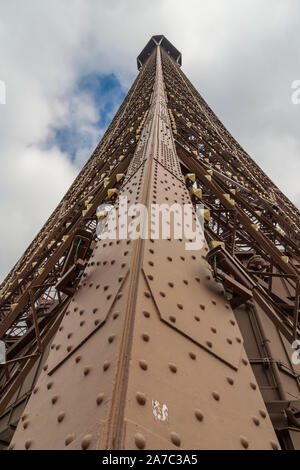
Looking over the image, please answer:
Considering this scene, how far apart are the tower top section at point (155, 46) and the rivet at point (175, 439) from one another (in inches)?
2038

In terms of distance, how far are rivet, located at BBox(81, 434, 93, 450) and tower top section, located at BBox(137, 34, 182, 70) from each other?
5180 centimetres

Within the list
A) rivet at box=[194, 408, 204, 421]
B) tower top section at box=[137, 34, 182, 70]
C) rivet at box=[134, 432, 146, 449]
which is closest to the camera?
rivet at box=[134, 432, 146, 449]

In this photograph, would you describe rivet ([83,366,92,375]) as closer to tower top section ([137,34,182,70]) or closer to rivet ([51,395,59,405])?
rivet ([51,395,59,405])

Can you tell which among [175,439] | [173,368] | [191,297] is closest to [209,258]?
[191,297]

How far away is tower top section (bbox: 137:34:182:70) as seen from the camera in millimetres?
44938

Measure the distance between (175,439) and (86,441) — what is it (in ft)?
Result: 1.05

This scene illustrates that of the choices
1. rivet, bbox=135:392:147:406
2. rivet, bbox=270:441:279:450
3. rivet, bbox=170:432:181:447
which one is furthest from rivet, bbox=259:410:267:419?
rivet, bbox=135:392:147:406

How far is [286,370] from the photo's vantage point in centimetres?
353

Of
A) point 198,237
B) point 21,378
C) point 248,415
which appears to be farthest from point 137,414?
point 21,378

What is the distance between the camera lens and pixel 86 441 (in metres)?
1.04

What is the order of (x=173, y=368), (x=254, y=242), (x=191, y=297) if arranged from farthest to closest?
1. (x=254, y=242)
2. (x=191, y=297)
3. (x=173, y=368)

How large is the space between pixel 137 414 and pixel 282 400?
98.8 inches

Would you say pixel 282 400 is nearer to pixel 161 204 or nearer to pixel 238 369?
pixel 238 369

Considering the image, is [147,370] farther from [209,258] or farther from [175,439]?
[209,258]
